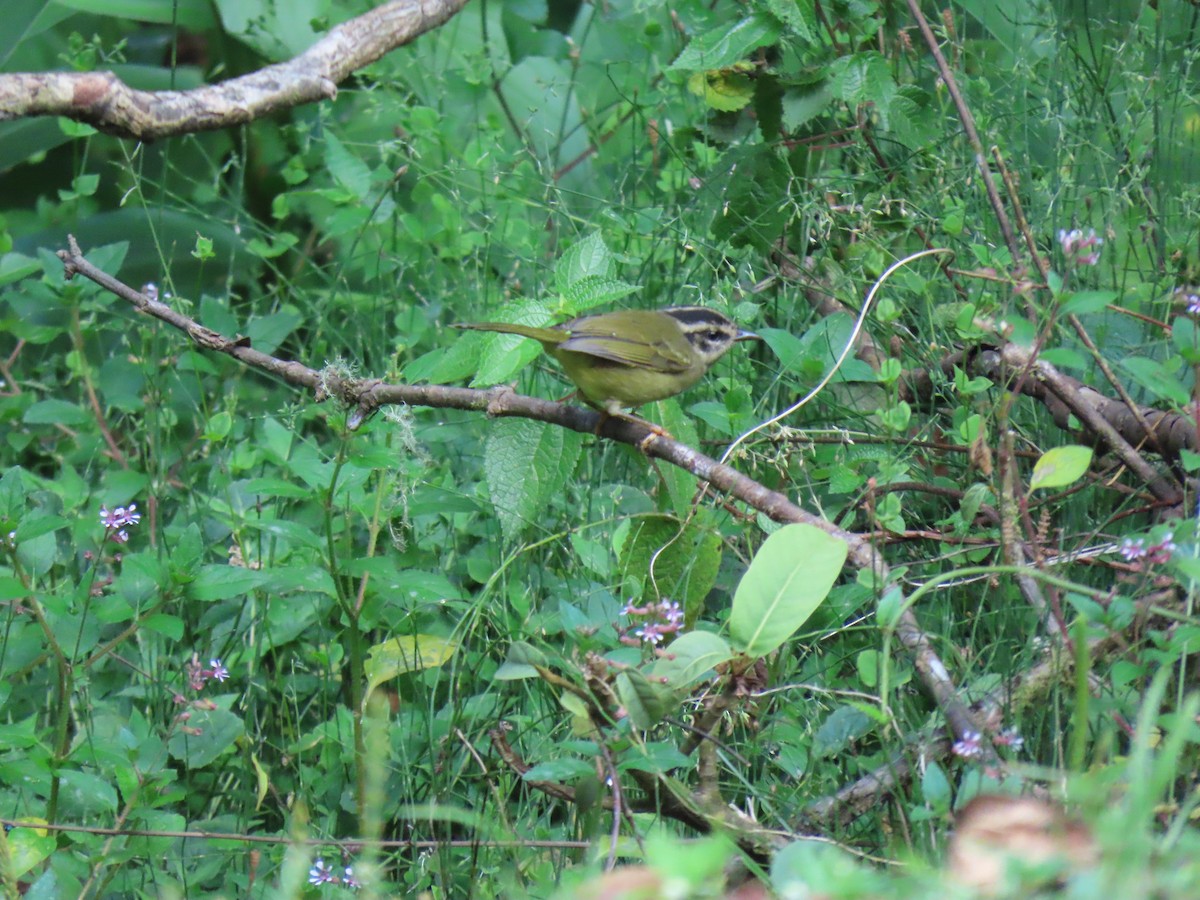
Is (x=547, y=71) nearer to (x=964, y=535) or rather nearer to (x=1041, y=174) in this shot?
(x=1041, y=174)

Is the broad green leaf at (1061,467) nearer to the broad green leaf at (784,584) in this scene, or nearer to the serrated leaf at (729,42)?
the broad green leaf at (784,584)

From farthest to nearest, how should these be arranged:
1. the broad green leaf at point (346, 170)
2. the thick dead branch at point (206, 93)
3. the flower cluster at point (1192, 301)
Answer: the broad green leaf at point (346, 170) → the thick dead branch at point (206, 93) → the flower cluster at point (1192, 301)

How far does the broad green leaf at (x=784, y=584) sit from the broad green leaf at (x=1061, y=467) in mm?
371

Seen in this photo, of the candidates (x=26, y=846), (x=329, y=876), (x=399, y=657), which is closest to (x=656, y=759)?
(x=329, y=876)

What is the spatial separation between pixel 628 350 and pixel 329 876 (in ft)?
4.65

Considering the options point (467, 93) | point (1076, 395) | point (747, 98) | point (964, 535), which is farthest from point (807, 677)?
point (467, 93)

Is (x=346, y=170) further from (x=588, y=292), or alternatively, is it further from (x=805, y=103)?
(x=588, y=292)

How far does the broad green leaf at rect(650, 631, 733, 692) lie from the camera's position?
195 centimetres

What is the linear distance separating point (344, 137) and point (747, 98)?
2.62m

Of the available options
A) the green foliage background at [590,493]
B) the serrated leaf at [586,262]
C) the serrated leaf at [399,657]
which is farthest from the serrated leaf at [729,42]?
the serrated leaf at [399,657]

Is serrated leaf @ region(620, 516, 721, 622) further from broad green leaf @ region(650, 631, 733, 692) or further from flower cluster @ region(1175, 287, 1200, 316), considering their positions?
flower cluster @ region(1175, 287, 1200, 316)

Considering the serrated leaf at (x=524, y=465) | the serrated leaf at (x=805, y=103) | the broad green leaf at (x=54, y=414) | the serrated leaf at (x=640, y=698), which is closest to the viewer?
the serrated leaf at (x=640, y=698)

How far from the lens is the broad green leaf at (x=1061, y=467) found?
2109mm

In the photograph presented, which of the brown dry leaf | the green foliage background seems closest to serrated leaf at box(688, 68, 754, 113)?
the green foliage background
